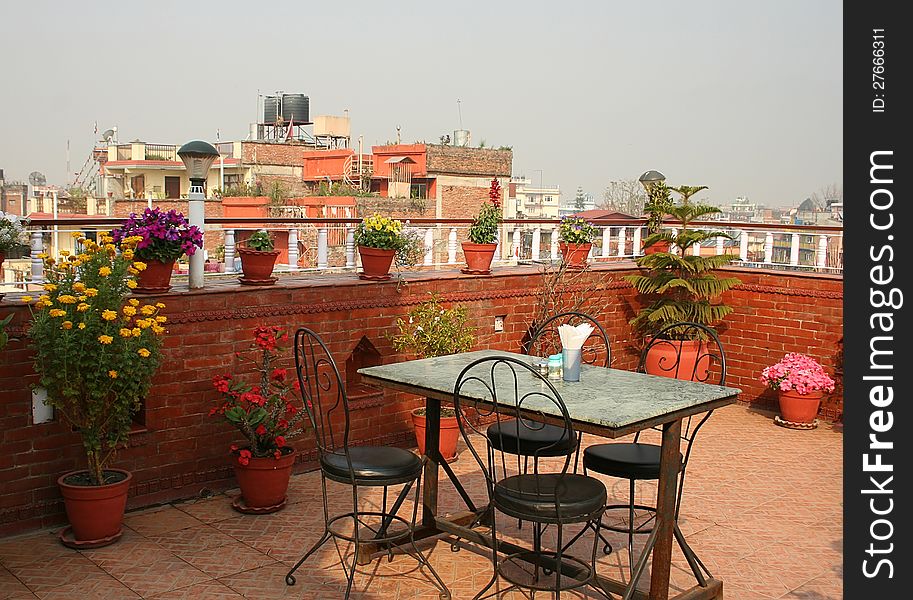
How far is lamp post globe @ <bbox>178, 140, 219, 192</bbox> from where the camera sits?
707 cm

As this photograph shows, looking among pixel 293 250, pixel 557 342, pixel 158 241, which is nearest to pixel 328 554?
pixel 158 241

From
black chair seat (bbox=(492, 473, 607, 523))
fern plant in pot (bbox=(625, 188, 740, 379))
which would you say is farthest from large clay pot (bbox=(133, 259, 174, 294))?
fern plant in pot (bbox=(625, 188, 740, 379))

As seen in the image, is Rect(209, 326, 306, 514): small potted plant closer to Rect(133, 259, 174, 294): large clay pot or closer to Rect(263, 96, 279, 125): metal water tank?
Rect(133, 259, 174, 294): large clay pot

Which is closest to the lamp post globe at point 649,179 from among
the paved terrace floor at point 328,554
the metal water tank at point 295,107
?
the paved terrace floor at point 328,554

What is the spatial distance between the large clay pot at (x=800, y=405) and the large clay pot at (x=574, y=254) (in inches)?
95.9

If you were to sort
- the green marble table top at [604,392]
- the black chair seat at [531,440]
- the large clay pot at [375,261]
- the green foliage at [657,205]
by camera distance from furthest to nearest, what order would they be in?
1. the green foliage at [657,205]
2. the large clay pot at [375,261]
3. the black chair seat at [531,440]
4. the green marble table top at [604,392]

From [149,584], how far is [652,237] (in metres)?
7.05

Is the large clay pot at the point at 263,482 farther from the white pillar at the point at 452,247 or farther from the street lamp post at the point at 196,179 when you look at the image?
the white pillar at the point at 452,247

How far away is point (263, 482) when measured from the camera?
6.58 m

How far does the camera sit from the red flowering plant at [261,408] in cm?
655

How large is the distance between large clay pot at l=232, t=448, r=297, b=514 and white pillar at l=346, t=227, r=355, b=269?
245 cm
